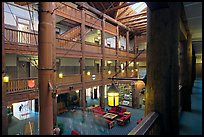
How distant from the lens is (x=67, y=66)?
18250 millimetres

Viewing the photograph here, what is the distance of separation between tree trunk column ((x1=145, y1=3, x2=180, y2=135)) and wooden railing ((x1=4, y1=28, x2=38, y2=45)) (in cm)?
854

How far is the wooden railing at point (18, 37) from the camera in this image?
32.1 ft

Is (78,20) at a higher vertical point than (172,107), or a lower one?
higher

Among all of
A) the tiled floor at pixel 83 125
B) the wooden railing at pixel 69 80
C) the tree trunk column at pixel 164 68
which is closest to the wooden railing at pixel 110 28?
the wooden railing at pixel 69 80

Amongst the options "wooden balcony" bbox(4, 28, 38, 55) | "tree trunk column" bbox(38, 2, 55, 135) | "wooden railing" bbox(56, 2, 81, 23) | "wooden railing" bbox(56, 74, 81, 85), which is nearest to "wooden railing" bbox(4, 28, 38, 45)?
"wooden balcony" bbox(4, 28, 38, 55)

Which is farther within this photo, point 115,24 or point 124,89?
point 124,89

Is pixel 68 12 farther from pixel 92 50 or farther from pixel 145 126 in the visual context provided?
pixel 145 126

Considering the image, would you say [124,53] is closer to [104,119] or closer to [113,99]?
[104,119]

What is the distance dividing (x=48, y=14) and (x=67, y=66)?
12.9m

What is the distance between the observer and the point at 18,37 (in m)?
10.6

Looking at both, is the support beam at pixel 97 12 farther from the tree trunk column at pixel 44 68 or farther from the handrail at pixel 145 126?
the handrail at pixel 145 126

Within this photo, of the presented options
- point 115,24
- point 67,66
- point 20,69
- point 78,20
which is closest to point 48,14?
point 78,20

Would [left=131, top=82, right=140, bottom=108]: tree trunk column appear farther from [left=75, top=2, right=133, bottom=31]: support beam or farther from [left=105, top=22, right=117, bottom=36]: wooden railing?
[left=75, top=2, right=133, bottom=31]: support beam

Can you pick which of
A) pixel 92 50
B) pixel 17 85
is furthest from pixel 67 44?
pixel 17 85
